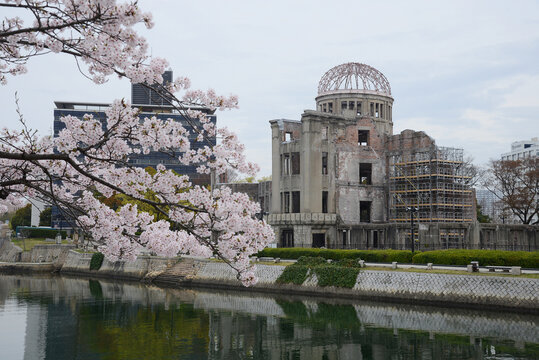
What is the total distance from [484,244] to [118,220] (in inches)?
1673

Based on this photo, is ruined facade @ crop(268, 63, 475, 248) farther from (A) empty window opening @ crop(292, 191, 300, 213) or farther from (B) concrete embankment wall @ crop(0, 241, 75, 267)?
(B) concrete embankment wall @ crop(0, 241, 75, 267)

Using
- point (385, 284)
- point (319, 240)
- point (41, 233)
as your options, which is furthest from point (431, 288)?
point (41, 233)

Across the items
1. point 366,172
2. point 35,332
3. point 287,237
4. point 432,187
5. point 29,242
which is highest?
point 366,172

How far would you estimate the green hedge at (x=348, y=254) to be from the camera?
44.9 m

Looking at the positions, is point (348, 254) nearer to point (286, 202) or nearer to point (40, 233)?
point (286, 202)

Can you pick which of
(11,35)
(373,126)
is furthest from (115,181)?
(373,126)

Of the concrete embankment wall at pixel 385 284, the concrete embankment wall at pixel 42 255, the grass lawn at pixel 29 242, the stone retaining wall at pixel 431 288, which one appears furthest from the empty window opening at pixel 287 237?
the grass lawn at pixel 29 242

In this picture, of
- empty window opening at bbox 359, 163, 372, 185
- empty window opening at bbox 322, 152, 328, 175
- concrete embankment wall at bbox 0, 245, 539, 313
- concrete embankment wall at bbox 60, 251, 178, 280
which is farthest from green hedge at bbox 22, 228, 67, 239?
empty window opening at bbox 359, 163, 372, 185

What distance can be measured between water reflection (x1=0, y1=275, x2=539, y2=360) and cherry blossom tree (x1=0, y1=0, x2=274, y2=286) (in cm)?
1174

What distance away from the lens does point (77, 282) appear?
61.3m

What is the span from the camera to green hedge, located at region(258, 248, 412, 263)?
147 ft

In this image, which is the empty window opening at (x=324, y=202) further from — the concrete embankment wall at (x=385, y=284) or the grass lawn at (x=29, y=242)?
the grass lawn at (x=29, y=242)

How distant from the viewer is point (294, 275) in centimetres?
4591

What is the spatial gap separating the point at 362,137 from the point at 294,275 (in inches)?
1171
